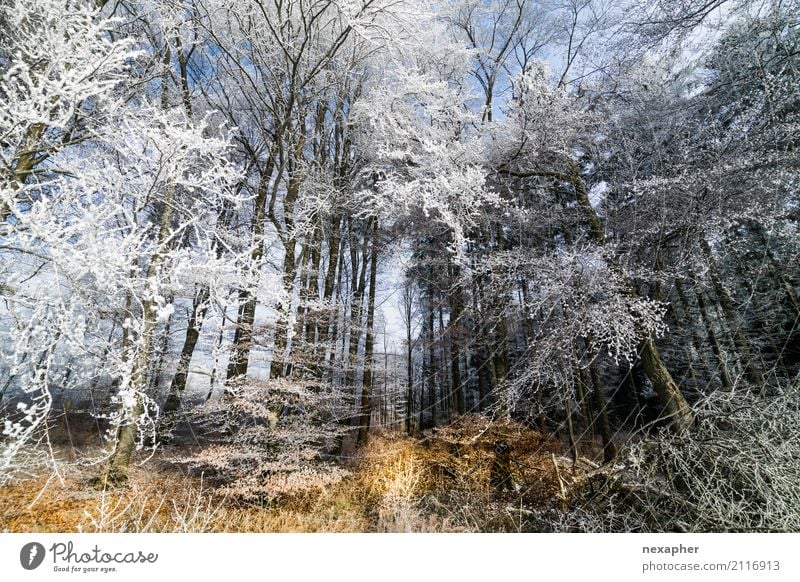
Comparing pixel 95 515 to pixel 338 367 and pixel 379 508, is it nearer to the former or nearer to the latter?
pixel 379 508

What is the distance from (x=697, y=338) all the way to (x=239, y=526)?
6.08 meters

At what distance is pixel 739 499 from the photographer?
74.6 inches

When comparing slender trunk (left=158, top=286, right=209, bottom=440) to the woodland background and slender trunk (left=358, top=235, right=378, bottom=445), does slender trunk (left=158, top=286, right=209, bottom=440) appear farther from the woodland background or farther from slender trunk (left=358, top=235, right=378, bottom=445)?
slender trunk (left=358, top=235, right=378, bottom=445)

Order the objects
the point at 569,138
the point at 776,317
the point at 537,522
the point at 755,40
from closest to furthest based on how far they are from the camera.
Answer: the point at 537,522
the point at 755,40
the point at 569,138
the point at 776,317

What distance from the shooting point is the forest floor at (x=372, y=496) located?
7.70 ft

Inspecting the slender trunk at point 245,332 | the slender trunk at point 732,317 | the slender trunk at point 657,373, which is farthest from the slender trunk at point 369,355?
the slender trunk at point 732,317

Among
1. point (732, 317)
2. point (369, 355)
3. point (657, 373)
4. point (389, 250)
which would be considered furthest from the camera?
point (389, 250)

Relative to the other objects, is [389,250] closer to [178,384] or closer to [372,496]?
[178,384]

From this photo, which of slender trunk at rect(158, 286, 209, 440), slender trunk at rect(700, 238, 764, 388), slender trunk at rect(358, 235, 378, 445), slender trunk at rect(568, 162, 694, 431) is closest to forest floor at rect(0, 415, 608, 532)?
slender trunk at rect(158, 286, 209, 440)

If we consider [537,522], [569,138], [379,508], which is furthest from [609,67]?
[379,508]

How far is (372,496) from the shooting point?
316 centimetres

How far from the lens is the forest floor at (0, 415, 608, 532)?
2346 mm

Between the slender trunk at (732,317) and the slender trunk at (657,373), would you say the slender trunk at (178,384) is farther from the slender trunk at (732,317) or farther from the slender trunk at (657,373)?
the slender trunk at (732,317)

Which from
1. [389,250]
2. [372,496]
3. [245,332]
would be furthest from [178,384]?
[389,250]
